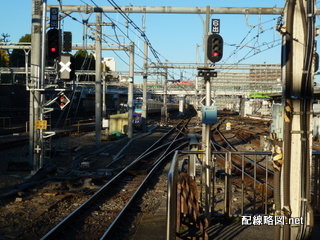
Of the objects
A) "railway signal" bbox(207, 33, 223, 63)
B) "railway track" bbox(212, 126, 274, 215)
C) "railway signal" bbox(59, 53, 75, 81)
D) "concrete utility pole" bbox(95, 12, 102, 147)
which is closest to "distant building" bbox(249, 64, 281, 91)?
"concrete utility pole" bbox(95, 12, 102, 147)

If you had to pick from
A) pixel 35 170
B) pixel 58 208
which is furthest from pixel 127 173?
pixel 58 208

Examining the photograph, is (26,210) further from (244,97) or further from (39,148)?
→ (244,97)

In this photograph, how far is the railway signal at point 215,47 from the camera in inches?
340

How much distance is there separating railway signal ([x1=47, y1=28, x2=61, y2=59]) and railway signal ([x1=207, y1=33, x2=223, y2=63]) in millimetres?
5688

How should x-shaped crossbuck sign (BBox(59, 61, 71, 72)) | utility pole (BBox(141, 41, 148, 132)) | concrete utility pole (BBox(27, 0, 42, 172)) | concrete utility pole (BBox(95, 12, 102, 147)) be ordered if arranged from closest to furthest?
x-shaped crossbuck sign (BBox(59, 61, 71, 72)), concrete utility pole (BBox(27, 0, 42, 172)), concrete utility pole (BBox(95, 12, 102, 147)), utility pole (BBox(141, 41, 148, 132))

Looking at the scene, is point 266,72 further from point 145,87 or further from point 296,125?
point 296,125

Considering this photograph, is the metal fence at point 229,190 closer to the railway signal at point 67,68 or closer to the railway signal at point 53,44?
the railway signal at point 67,68

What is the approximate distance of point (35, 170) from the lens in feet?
44.0

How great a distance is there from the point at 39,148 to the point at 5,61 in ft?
193

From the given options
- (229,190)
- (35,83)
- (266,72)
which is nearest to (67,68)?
(35,83)

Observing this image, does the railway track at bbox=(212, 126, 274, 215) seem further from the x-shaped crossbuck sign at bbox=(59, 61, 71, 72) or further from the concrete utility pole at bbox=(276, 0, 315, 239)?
the x-shaped crossbuck sign at bbox=(59, 61, 71, 72)

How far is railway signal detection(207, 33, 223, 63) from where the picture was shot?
8.64 m

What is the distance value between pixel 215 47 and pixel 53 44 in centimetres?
588

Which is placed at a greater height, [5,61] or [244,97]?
[5,61]
